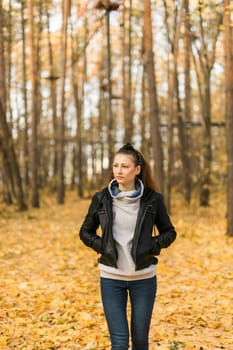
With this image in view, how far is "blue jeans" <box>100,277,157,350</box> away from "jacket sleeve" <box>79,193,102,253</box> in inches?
9.6

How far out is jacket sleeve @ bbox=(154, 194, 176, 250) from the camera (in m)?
3.86

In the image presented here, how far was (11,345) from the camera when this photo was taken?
18.3ft

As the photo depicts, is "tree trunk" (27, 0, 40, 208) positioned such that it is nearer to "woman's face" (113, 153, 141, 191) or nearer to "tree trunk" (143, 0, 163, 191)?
"tree trunk" (143, 0, 163, 191)

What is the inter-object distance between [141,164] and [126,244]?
610mm

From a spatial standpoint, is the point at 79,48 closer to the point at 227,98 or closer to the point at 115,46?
the point at 115,46

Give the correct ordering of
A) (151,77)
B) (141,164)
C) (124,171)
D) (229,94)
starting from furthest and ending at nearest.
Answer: (151,77), (229,94), (141,164), (124,171)

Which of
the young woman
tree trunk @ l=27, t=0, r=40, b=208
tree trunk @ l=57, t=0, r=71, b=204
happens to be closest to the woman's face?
the young woman

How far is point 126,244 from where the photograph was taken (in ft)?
12.4

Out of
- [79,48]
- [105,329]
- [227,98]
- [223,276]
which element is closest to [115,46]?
[79,48]

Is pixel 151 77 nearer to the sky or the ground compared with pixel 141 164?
nearer to the sky

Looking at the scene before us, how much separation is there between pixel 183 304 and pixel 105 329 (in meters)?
1.54

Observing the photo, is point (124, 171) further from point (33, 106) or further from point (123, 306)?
point (33, 106)

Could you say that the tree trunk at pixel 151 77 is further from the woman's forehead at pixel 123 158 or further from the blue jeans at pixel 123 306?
the blue jeans at pixel 123 306

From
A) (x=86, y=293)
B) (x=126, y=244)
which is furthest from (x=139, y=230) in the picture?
(x=86, y=293)
